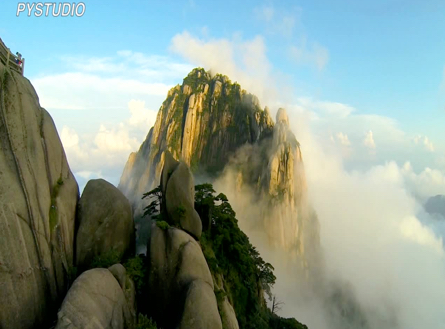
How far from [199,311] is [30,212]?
942 cm

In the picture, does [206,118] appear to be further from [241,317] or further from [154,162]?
[241,317]

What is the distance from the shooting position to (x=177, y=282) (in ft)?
59.9

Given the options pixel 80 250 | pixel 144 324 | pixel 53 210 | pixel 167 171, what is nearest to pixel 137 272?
pixel 144 324

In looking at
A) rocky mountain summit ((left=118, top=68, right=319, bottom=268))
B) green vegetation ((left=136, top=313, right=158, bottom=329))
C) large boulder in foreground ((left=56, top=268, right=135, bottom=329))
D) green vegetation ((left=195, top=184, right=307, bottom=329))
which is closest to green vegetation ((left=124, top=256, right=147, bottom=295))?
large boulder in foreground ((left=56, top=268, right=135, bottom=329))

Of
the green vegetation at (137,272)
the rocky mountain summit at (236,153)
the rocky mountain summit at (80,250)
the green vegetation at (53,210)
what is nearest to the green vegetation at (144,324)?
the rocky mountain summit at (80,250)

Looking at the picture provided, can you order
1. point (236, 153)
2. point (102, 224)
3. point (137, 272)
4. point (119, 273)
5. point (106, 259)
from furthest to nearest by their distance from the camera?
1. point (236, 153)
2. point (102, 224)
3. point (137, 272)
4. point (106, 259)
5. point (119, 273)

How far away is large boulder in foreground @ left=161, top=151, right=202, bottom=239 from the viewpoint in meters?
22.1

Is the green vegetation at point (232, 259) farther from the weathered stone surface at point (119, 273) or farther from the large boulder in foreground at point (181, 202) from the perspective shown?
the weathered stone surface at point (119, 273)

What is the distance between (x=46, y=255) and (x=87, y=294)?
350 cm

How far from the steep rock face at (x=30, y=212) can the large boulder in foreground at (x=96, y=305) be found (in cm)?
235

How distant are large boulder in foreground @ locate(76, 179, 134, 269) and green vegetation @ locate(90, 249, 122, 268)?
0.45ft

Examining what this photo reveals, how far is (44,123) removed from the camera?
720 inches

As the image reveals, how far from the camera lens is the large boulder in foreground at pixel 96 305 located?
13.2 m

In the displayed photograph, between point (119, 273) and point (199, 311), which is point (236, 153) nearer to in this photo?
point (119, 273)
